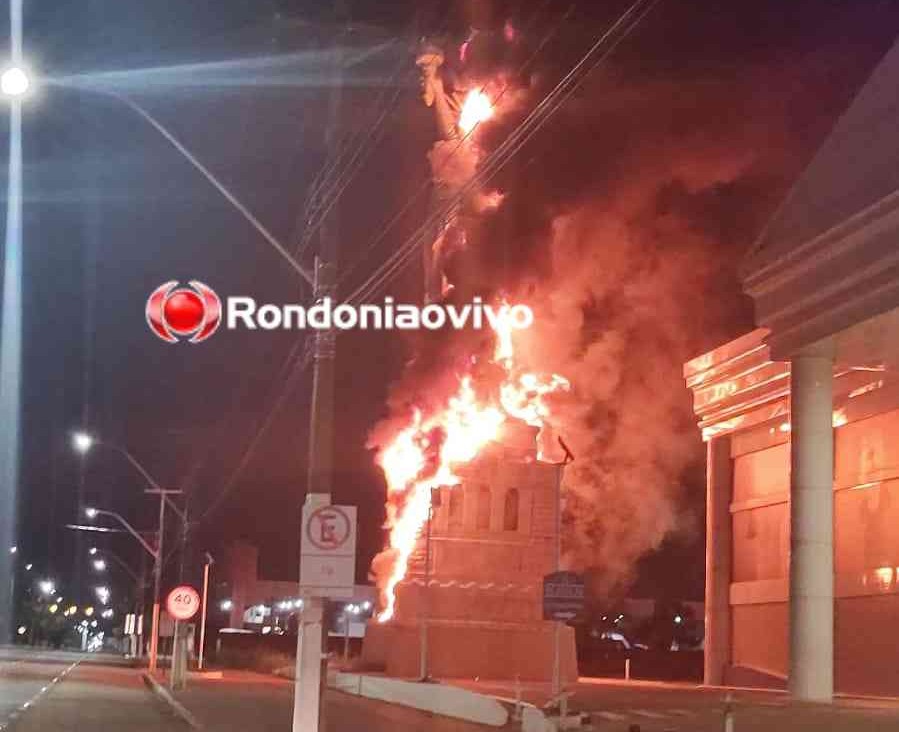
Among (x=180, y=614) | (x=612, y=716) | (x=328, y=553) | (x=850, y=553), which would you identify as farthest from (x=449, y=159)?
(x=328, y=553)

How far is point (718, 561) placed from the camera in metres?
40.4

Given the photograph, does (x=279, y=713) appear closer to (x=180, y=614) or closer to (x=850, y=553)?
(x=180, y=614)

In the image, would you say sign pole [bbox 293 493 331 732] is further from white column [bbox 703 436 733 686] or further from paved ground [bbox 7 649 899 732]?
white column [bbox 703 436 733 686]

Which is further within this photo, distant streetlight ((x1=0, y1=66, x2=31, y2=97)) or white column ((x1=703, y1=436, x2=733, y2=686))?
white column ((x1=703, y1=436, x2=733, y2=686))

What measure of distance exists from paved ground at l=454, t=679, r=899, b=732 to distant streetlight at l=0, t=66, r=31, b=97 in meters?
13.0

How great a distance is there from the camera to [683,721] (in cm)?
2205

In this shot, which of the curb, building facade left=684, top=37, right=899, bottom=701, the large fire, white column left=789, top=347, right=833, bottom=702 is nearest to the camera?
the curb

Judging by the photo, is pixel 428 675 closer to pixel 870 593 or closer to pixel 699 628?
pixel 870 593

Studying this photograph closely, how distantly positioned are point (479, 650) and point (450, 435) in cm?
690

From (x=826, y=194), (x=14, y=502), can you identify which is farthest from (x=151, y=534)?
(x=14, y=502)

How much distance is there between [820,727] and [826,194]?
37.1 ft

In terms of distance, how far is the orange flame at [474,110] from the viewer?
4088 cm

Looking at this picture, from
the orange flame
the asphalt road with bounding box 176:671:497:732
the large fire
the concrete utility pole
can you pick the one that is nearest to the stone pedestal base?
the large fire

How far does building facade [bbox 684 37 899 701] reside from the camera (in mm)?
25891
